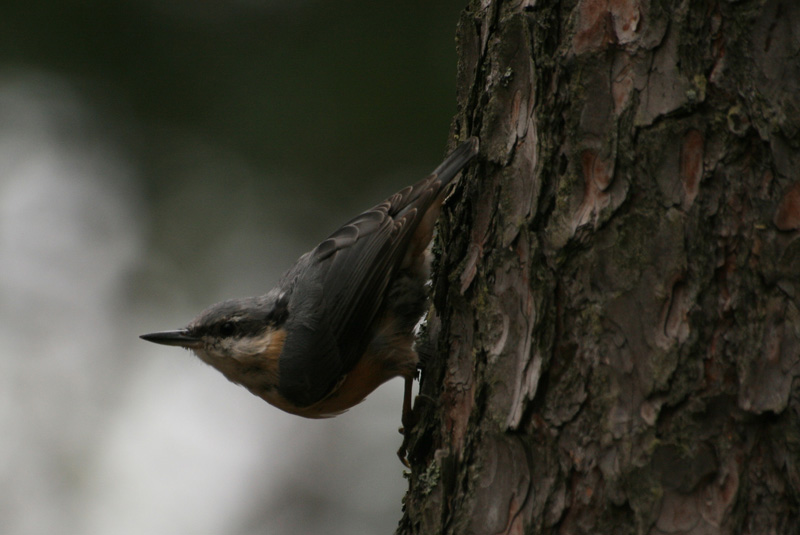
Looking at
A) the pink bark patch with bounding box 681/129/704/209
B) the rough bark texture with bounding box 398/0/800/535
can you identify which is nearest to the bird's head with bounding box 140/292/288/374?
the rough bark texture with bounding box 398/0/800/535

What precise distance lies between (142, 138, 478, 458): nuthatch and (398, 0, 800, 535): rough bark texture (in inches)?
34.2

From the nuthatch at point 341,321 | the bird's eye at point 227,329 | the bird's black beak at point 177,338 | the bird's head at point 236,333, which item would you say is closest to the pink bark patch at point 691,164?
the nuthatch at point 341,321

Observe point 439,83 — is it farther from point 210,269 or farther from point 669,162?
point 669,162

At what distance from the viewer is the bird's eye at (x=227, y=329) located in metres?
3.44

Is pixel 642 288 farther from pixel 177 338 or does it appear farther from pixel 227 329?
pixel 177 338

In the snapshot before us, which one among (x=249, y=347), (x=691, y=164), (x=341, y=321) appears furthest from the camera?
(x=249, y=347)

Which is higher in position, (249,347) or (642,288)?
(249,347)

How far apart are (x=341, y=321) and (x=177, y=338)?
0.75 m

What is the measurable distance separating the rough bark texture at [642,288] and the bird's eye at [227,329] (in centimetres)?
140

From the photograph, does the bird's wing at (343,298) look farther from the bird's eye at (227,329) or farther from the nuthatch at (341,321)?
the bird's eye at (227,329)

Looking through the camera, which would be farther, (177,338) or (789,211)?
(177,338)

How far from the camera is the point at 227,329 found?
11.3ft

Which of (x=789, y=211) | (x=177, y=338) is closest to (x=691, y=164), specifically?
(x=789, y=211)

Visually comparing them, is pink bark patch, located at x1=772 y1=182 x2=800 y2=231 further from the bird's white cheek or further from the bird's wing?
the bird's white cheek
